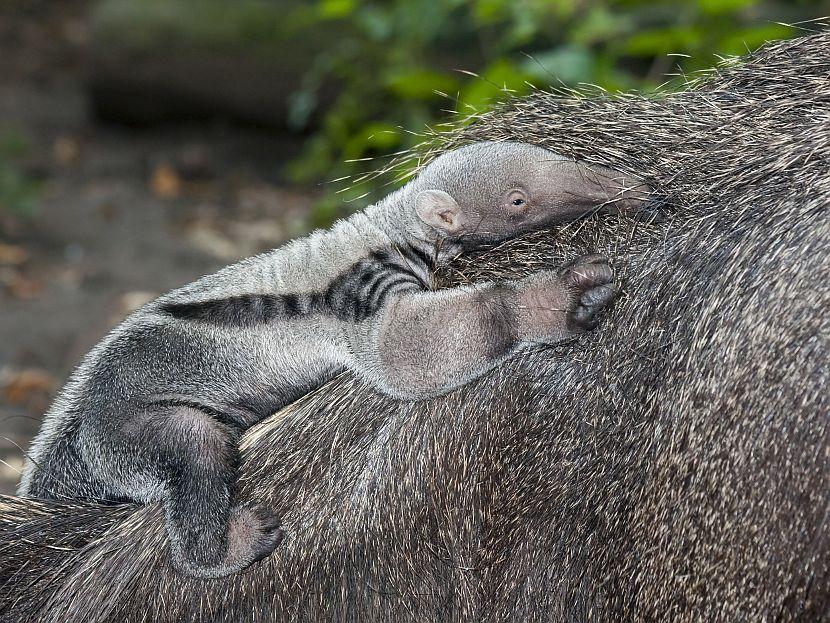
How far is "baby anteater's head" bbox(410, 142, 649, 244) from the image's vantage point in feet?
8.11

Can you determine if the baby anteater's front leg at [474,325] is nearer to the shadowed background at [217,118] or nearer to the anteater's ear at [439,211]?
the anteater's ear at [439,211]

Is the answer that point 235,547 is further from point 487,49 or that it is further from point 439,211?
point 487,49

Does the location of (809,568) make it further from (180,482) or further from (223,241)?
(223,241)

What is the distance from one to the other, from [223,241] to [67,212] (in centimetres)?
138

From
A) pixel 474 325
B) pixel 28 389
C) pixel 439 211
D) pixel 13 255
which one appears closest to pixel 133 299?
pixel 28 389

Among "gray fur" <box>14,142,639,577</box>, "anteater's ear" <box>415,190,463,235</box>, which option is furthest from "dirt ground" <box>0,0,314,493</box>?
"anteater's ear" <box>415,190,463,235</box>

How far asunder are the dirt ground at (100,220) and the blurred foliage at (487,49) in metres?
0.75

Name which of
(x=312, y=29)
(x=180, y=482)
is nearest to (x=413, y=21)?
(x=312, y=29)

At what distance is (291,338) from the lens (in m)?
2.58

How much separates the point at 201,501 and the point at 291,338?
0.46 metres

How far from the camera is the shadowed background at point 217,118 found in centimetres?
549

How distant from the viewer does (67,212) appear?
Answer: 26.0ft

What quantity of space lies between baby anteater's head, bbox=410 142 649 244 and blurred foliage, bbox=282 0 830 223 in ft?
5.76

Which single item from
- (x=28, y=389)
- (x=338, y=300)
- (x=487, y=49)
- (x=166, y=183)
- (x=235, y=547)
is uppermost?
(x=338, y=300)
